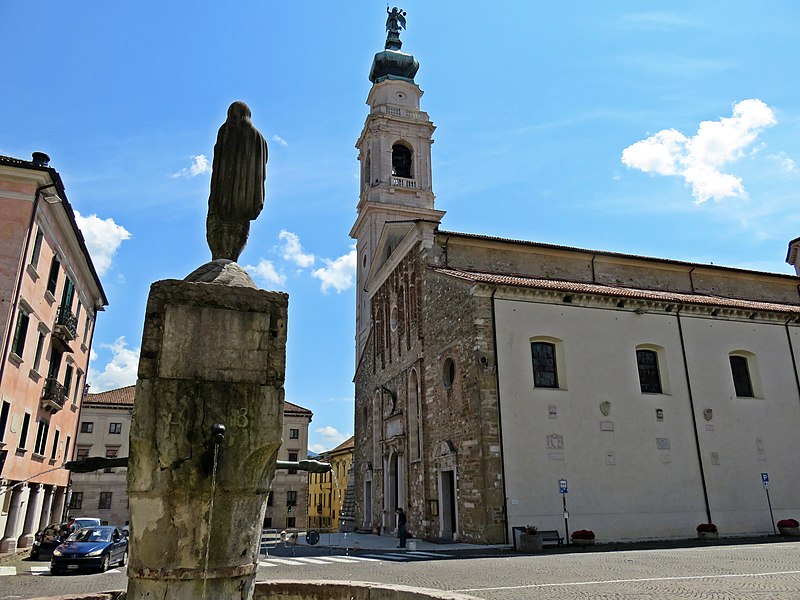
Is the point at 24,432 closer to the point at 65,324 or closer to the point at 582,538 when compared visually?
the point at 65,324

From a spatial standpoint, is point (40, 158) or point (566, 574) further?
point (40, 158)

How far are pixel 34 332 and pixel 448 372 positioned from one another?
14187mm

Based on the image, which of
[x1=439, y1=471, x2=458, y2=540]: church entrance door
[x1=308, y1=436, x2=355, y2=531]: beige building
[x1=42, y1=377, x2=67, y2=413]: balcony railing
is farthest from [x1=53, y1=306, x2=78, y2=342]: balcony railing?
[x1=308, y1=436, x2=355, y2=531]: beige building

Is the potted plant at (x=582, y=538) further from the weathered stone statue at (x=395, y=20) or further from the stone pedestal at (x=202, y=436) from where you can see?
the weathered stone statue at (x=395, y=20)

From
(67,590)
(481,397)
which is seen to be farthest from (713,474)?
(67,590)

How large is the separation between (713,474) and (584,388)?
573cm

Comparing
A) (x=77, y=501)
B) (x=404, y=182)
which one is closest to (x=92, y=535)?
(x=404, y=182)

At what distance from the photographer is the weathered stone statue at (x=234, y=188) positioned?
17.4 ft

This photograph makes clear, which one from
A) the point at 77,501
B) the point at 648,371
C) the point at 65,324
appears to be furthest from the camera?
the point at 77,501

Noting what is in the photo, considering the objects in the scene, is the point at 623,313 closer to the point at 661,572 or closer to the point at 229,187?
the point at 661,572

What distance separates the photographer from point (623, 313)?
22.5 metres

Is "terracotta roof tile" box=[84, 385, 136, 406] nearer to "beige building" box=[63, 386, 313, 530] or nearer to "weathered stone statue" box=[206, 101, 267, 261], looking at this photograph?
"beige building" box=[63, 386, 313, 530]

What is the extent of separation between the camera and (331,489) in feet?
219

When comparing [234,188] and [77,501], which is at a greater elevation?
[234,188]
